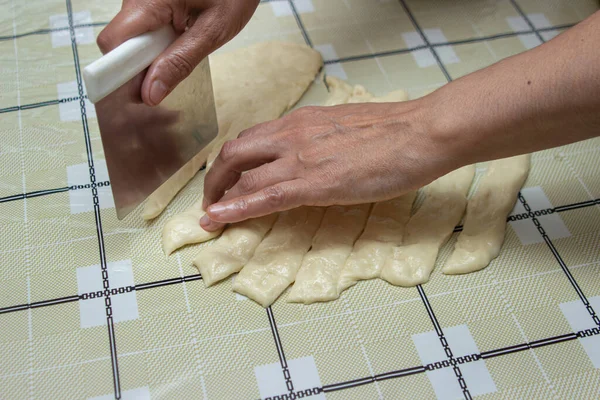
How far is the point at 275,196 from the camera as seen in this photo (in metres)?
1.23

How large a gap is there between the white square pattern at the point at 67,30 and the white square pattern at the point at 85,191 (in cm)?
51

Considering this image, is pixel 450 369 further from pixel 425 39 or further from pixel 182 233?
pixel 425 39

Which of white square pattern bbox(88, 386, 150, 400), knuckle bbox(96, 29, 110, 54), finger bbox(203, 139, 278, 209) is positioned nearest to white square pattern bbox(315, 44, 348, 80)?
finger bbox(203, 139, 278, 209)

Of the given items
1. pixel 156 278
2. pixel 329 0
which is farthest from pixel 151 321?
pixel 329 0

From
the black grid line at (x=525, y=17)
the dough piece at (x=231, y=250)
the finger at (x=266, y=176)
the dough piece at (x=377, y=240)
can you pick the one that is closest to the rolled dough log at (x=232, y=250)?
the dough piece at (x=231, y=250)

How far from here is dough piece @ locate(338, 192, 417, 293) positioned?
A: 1.32 meters

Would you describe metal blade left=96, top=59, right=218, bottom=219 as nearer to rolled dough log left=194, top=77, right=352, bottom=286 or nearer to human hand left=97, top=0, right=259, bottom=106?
human hand left=97, top=0, right=259, bottom=106

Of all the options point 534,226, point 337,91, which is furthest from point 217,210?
point 534,226

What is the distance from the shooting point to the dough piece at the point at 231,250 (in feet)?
4.25

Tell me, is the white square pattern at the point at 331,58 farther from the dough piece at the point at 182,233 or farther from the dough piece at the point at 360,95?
the dough piece at the point at 182,233

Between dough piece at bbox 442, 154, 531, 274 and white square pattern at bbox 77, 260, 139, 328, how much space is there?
0.70m

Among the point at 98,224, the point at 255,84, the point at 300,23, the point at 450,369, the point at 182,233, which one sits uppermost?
the point at 300,23

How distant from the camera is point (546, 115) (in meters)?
1.12

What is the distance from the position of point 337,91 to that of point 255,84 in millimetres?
235
